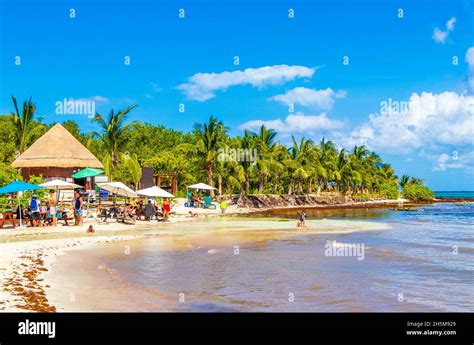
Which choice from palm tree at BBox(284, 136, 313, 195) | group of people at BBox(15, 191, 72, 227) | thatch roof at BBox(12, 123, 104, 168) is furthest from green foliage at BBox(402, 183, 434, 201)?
group of people at BBox(15, 191, 72, 227)

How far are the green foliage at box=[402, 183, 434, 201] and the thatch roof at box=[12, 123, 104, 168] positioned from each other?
2918 inches

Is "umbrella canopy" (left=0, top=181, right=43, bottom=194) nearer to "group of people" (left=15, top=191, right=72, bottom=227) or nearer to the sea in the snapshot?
"group of people" (left=15, top=191, right=72, bottom=227)

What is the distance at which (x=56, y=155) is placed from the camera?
1407 inches

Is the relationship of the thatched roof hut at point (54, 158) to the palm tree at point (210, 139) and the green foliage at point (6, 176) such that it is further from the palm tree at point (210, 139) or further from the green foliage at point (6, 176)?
the palm tree at point (210, 139)

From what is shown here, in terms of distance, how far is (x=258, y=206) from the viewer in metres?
51.7

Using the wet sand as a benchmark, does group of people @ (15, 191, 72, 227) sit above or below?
above

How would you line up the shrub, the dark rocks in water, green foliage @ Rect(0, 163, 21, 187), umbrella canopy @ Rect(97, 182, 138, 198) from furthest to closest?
the shrub, the dark rocks in water, green foliage @ Rect(0, 163, 21, 187), umbrella canopy @ Rect(97, 182, 138, 198)

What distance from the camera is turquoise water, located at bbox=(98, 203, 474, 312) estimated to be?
9234 mm

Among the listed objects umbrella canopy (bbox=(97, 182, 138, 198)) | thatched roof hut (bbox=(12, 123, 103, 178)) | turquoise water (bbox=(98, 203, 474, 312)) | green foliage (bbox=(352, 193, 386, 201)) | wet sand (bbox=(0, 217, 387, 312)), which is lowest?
turquoise water (bbox=(98, 203, 474, 312))

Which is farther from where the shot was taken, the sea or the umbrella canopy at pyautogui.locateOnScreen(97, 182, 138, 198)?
the umbrella canopy at pyautogui.locateOnScreen(97, 182, 138, 198)
